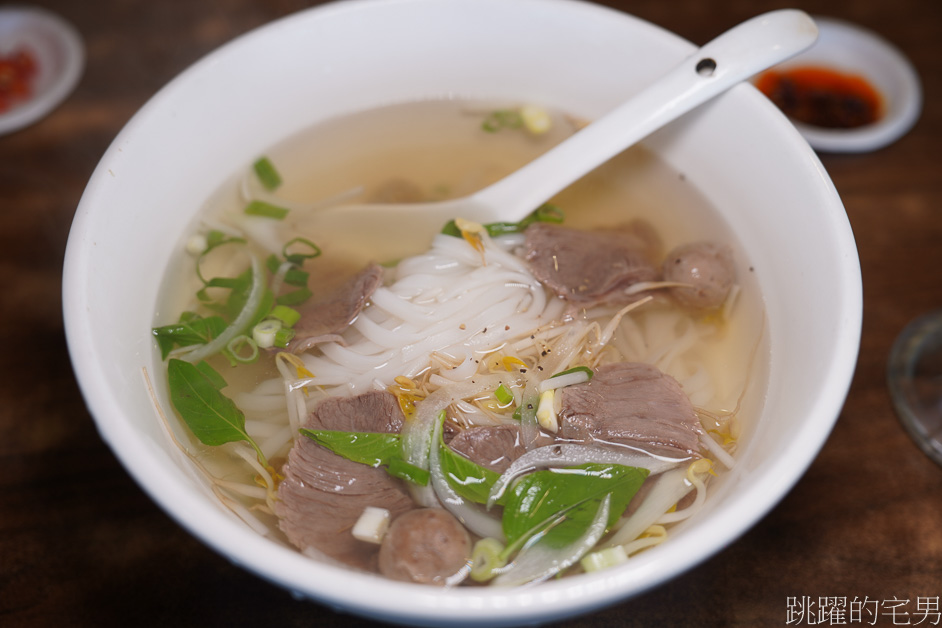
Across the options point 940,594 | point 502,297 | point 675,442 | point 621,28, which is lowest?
point 940,594

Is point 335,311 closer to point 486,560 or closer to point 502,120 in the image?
point 486,560

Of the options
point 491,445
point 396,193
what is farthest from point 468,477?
point 396,193

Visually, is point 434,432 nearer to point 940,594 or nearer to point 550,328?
point 550,328

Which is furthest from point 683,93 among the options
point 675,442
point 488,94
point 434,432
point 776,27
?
point 434,432

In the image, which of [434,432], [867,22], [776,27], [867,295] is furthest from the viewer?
[867,22]

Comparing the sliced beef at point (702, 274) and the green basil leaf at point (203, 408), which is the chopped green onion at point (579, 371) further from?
the green basil leaf at point (203, 408)

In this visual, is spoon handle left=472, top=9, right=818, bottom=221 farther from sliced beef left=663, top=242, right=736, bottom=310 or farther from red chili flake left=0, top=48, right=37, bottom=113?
red chili flake left=0, top=48, right=37, bottom=113
